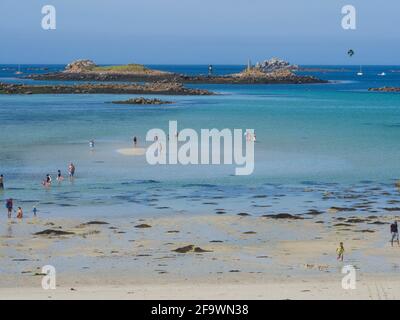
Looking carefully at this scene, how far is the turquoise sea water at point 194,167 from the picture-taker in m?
32.8

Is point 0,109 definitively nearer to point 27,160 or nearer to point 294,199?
point 27,160

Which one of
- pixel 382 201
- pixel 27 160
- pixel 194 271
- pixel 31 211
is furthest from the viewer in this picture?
pixel 27 160

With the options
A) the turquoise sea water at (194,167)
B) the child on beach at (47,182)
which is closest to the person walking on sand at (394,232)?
the turquoise sea water at (194,167)

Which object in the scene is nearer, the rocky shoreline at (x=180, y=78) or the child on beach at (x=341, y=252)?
the child on beach at (x=341, y=252)

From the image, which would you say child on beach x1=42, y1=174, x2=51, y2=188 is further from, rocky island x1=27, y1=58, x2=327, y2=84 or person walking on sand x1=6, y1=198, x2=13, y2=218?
rocky island x1=27, y1=58, x2=327, y2=84

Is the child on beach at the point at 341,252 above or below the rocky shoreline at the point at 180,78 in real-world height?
below

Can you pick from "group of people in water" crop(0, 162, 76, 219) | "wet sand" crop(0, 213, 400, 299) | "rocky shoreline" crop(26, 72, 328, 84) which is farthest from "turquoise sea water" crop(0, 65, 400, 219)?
"rocky shoreline" crop(26, 72, 328, 84)

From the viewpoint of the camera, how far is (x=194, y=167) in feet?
138

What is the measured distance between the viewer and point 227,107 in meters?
91.2

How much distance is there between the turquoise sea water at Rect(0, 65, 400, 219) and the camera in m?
32.8

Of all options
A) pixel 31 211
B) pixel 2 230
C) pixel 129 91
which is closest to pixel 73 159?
pixel 31 211

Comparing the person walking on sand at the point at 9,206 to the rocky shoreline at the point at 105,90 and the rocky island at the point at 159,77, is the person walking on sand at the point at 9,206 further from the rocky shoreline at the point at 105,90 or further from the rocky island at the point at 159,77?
the rocky island at the point at 159,77
